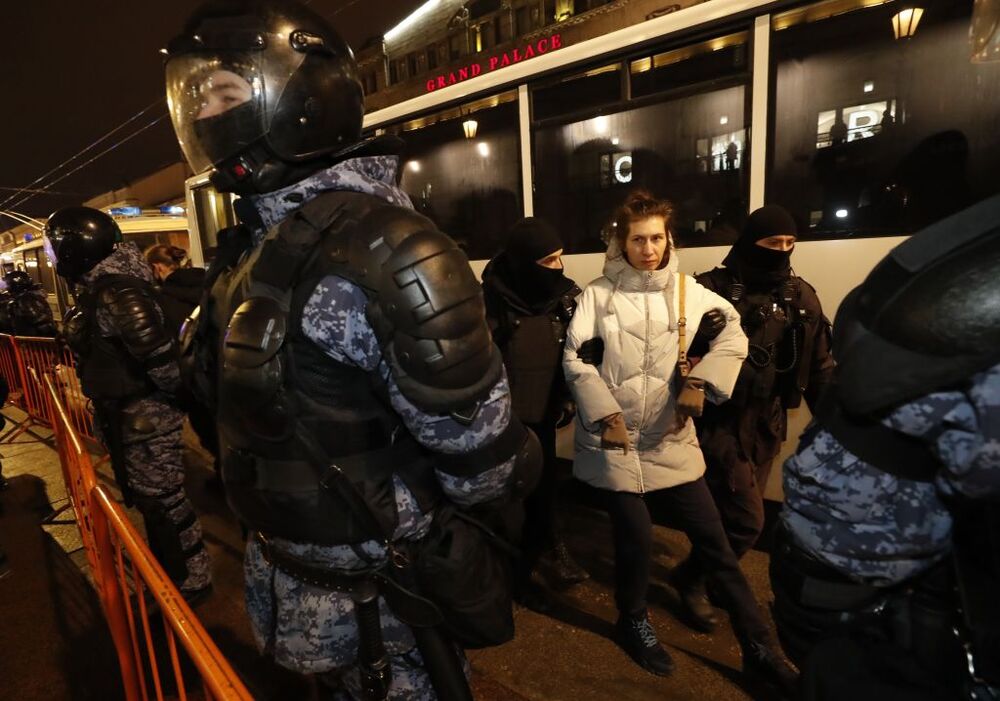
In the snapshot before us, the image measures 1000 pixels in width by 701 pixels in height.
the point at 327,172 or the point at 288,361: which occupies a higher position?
the point at 327,172

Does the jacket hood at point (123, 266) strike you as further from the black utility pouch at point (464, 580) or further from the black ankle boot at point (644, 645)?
the black ankle boot at point (644, 645)

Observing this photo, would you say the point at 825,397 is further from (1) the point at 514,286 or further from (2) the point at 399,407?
(1) the point at 514,286

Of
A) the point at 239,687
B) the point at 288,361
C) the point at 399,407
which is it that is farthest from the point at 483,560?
the point at 288,361

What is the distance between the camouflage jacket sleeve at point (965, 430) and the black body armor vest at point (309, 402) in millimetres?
914

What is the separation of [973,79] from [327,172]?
3060mm

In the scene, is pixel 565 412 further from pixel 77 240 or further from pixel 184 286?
pixel 77 240

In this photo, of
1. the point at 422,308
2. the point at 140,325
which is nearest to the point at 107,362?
the point at 140,325

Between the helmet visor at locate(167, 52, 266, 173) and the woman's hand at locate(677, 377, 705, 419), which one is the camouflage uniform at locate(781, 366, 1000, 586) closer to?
the woman's hand at locate(677, 377, 705, 419)

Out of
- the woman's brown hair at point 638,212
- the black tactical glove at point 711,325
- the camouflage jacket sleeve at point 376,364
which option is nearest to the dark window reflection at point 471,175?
Answer: the woman's brown hair at point 638,212

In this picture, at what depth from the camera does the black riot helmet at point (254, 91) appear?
1.40 m

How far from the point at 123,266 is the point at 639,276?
2.96m

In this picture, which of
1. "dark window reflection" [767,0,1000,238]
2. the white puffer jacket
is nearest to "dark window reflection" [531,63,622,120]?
"dark window reflection" [767,0,1000,238]

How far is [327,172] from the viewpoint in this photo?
1.44 meters

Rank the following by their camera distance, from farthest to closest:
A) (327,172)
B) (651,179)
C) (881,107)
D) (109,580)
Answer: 1. (651,179)
2. (881,107)
3. (109,580)
4. (327,172)
